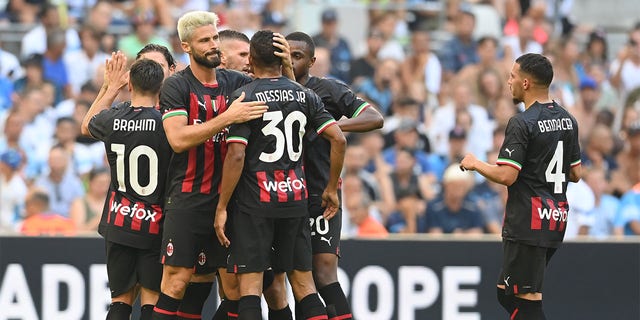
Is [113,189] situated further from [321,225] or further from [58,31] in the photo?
[58,31]

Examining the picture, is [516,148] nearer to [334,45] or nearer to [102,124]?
[102,124]

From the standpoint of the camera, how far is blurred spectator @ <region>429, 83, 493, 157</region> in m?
14.8

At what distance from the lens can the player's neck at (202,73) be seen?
815 cm

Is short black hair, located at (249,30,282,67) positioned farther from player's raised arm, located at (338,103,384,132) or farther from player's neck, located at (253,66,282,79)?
player's raised arm, located at (338,103,384,132)

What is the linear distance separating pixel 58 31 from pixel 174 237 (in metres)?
7.98

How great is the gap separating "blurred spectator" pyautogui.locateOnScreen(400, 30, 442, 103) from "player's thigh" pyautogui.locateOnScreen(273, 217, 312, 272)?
25.6 ft

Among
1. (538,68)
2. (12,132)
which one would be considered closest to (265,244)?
(538,68)

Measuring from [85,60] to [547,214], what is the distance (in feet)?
27.4

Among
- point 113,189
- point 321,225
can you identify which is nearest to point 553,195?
point 321,225

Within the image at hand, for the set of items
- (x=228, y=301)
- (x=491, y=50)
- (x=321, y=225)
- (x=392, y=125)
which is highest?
(x=491, y=50)

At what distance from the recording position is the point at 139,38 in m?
15.4

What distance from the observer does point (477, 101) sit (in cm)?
1555

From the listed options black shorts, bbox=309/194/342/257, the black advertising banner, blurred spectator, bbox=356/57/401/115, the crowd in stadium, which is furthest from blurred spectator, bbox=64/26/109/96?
black shorts, bbox=309/194/342/257

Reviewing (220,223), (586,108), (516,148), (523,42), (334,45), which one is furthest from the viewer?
(523,42)
